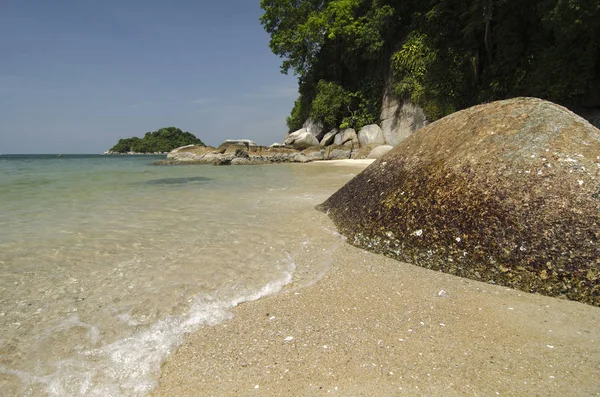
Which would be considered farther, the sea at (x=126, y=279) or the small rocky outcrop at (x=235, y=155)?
the small rocky outcrop at (x=235, y=155)

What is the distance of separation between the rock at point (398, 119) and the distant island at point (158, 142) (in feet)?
257

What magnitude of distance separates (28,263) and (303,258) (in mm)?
2900

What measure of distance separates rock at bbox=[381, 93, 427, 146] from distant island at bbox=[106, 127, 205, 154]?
7837 cm

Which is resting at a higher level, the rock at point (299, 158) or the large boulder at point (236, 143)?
the large boulder at point (236, 143)

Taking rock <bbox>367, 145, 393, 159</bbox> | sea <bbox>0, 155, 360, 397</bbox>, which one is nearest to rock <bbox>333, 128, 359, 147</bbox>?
rock <bbox>367, 145, 393, 159</bbox>

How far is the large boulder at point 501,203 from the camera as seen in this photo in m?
2.55

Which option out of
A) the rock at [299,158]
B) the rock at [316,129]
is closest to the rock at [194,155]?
the rock at [299,158]

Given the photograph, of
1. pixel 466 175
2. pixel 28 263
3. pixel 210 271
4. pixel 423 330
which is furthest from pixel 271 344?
pixel 28 263

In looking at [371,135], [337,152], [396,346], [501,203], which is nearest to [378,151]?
[371,135]

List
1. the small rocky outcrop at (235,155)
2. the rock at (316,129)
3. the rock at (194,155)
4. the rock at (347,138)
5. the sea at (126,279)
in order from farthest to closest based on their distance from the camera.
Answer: the rock at (194,155)
the rock at (316,129)
the small rocky outcrop at (235,155)
the rock at (347,138)
the sea at (126,279)

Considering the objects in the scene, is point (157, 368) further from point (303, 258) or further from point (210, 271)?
point (303, 258)

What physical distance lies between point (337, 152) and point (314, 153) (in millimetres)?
1995

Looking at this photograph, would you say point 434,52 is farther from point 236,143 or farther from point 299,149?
point 236,143

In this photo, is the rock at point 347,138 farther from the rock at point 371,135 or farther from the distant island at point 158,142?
the distant island at point 158,142
